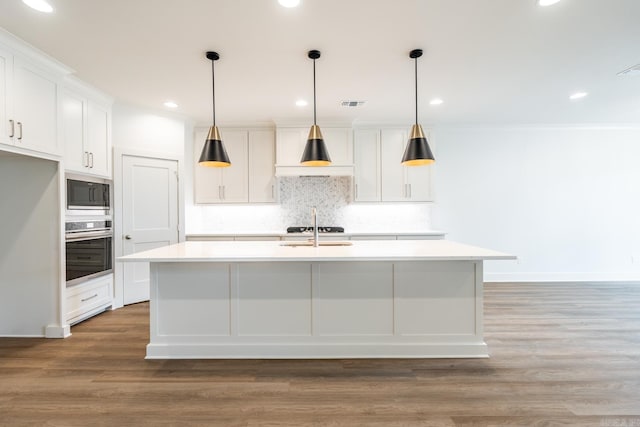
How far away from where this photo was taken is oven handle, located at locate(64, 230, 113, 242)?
3.11m

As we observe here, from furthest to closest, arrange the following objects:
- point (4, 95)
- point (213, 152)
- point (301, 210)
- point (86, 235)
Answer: point (301, 210), point (86, 235), point (213, 152), point (4, 95)

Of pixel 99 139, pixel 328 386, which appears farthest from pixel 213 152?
pixel 328 386

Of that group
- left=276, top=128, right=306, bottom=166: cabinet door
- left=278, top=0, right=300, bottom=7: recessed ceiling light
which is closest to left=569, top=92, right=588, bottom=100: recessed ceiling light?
left=276, top=128, right=306, bottom=166: cabinet door

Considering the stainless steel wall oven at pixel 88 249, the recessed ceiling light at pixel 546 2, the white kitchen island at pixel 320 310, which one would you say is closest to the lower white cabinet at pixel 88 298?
the stainless steel wall oven at pixel 88 249

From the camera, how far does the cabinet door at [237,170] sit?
4742 millimetres

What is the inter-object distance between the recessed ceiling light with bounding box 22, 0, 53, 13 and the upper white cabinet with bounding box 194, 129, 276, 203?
2.63 m

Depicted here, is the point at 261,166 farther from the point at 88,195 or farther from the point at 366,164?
the point at 88,195

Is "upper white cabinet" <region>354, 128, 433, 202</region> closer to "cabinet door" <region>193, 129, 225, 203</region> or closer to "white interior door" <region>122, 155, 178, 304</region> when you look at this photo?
"cabinet door" <region>193, 129, 225, 203</region>

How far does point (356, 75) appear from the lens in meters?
3.12

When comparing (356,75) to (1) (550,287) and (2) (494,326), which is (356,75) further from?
(1) (550,287)

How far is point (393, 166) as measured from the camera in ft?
15.6

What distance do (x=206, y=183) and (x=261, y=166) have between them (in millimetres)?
867

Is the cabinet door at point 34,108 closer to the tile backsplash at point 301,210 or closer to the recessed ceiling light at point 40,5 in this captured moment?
the recessed ceiling light at point 40,5

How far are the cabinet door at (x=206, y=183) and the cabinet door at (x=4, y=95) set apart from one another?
7.63ft
